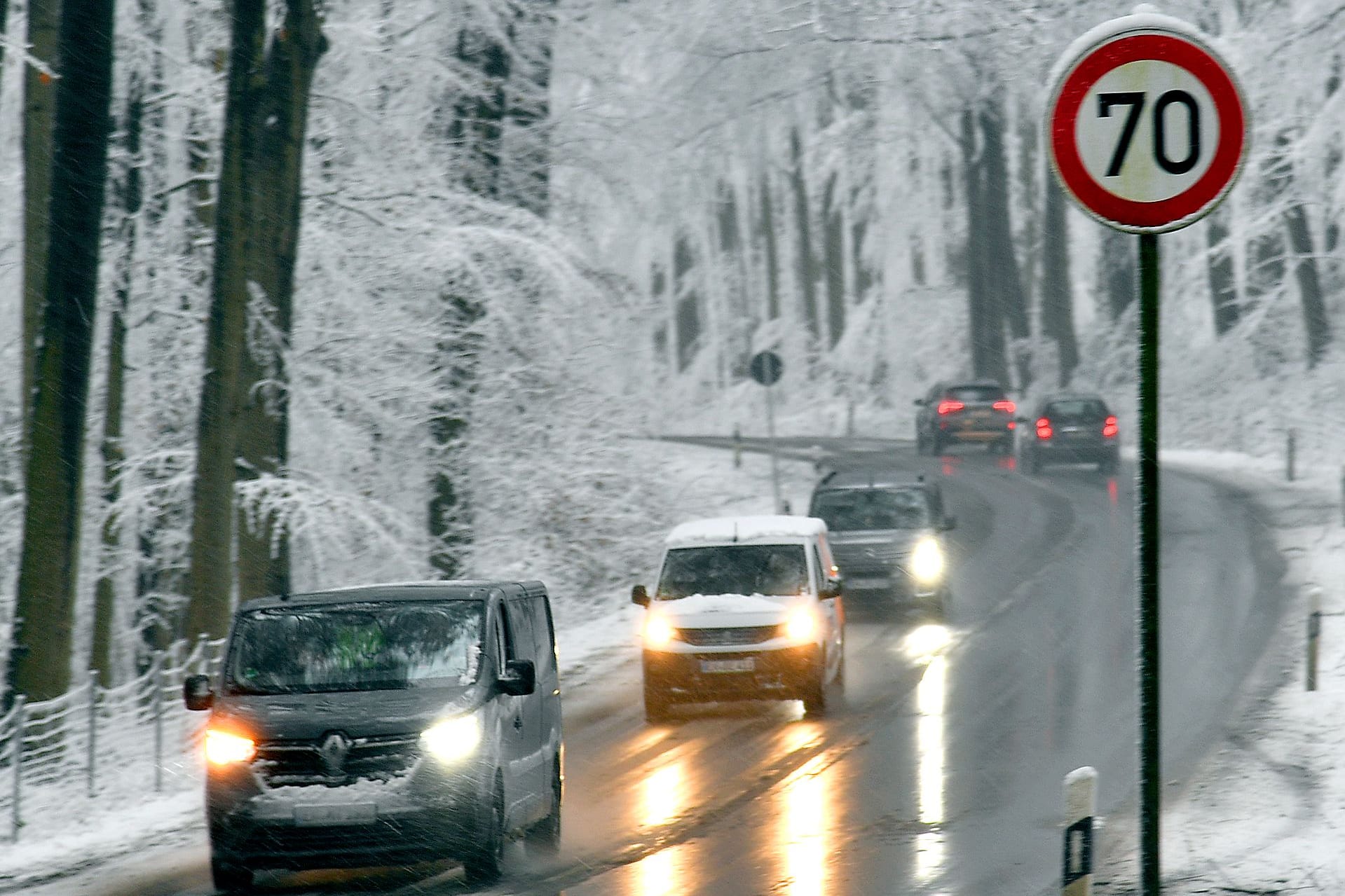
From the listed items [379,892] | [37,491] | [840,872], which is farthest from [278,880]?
[37,491]

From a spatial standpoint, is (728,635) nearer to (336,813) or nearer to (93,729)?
(93,729)

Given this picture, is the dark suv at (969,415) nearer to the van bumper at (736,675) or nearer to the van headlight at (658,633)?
the van headlight at (658,633)

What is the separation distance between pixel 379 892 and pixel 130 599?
16.0 m

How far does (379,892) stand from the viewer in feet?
35.4

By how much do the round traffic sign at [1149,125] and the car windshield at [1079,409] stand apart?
34.3m

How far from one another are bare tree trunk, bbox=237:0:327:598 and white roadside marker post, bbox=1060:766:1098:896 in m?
12.5

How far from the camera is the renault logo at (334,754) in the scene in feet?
34.3

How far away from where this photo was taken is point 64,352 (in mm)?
16797

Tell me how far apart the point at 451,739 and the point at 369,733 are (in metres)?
0.45

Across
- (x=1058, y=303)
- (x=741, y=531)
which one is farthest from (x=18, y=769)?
(x=1058, y=303)

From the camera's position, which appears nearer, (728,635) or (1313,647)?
(1313,647)

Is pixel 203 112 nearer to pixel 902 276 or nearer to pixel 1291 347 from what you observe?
pixel 1291 347

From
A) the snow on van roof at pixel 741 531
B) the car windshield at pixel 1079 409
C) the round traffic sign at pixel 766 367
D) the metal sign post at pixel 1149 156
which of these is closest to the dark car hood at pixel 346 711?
the metal sign post at pixel 1149 156

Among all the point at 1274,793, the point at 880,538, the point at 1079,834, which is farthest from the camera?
the point at 880,538
